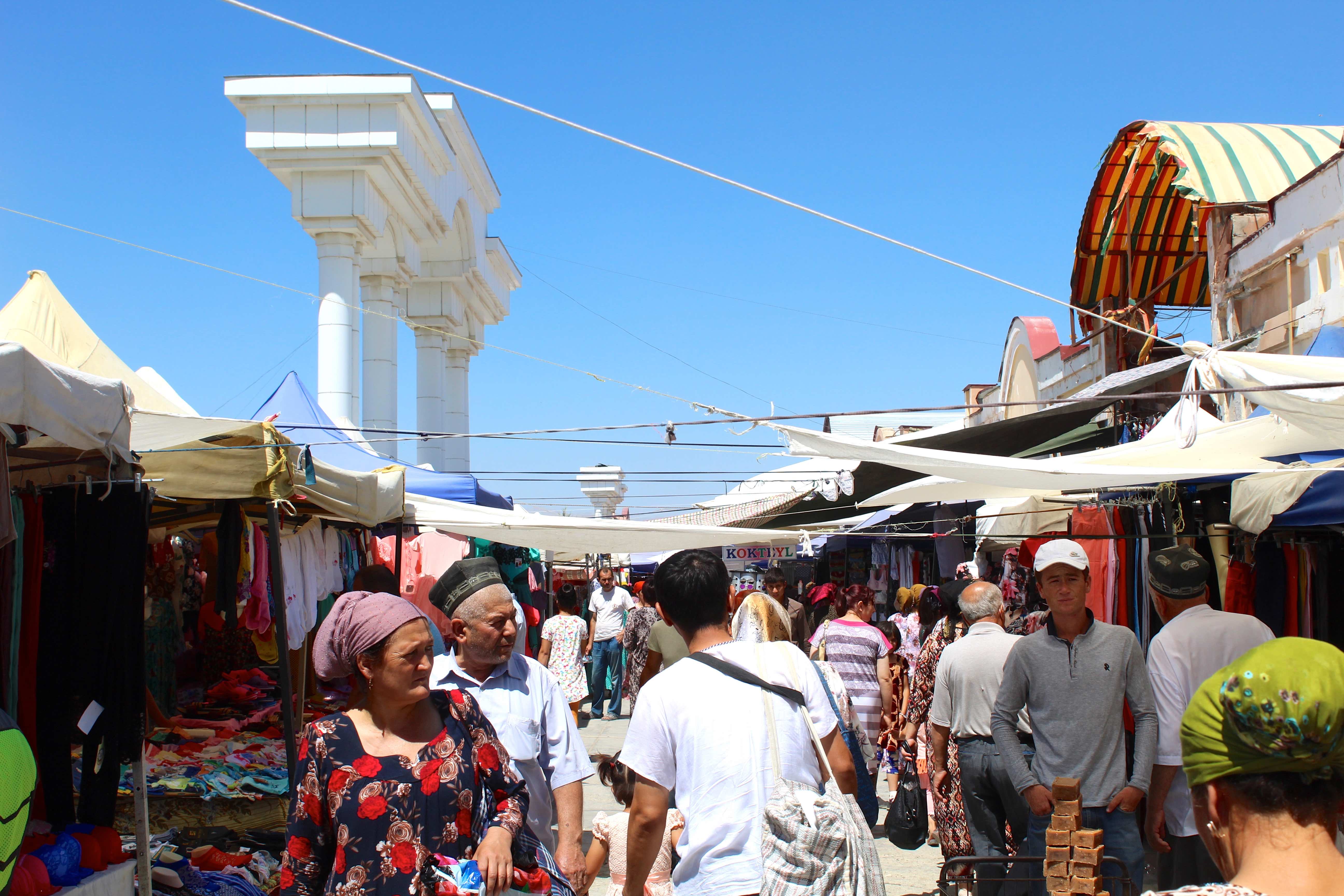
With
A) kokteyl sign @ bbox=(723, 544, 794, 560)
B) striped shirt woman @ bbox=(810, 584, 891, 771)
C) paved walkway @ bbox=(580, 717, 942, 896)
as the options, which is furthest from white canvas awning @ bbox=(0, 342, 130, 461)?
kokteyl sign @ bbox=(723, 544, 794, 560)

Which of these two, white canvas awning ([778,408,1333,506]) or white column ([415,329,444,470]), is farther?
white column ([415,329,444,470])

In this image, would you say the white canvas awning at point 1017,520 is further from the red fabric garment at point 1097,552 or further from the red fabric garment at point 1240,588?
the red fabric garment at point 1240,588

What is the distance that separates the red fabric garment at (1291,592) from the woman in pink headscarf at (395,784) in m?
4.33

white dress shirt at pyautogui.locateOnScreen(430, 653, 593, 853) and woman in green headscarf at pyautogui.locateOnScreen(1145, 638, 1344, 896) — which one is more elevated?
woman in green headscarf at pyautogui.locateOnScreen(1145, 638, 1344, 896)

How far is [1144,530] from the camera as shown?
7012 mm

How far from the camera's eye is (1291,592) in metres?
5.36

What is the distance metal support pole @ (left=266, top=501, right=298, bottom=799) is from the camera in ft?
17.3

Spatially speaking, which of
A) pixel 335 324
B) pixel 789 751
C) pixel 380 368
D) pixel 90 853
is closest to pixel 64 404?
pixel 90 853

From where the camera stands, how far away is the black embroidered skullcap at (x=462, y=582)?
3.30m

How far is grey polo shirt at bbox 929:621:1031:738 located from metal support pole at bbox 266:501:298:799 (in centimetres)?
319

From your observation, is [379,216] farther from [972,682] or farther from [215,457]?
[972,682]

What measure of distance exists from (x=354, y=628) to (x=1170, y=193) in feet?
38.4

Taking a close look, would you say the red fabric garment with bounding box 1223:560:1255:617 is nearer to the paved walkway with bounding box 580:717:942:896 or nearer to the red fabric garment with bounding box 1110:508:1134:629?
the red fabric garment with bounding box 1110:508:1134:629

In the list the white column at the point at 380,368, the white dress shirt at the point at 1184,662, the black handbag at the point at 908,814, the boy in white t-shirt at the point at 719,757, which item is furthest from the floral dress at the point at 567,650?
the boy in white t-shirt at the point at 719,757
